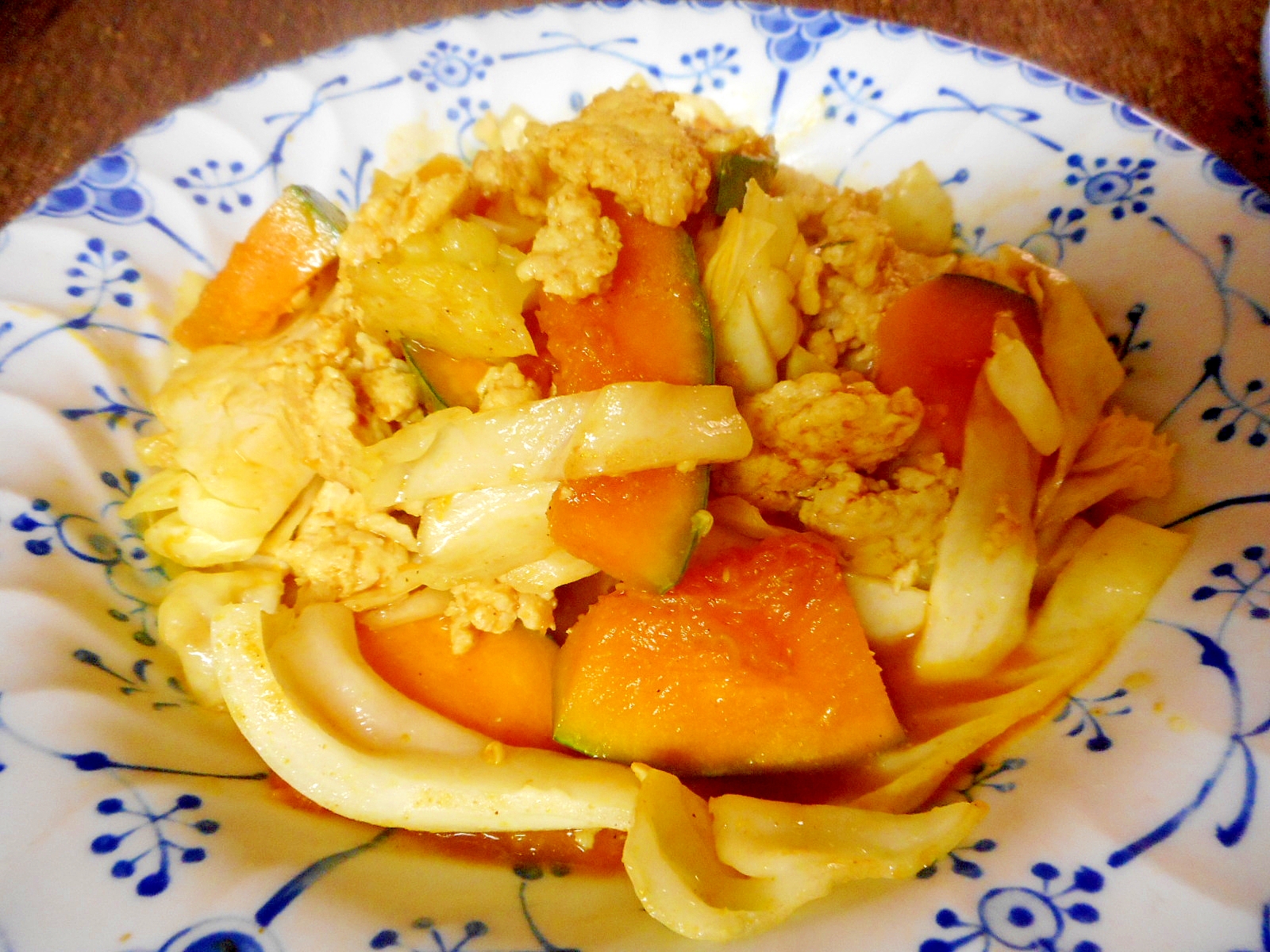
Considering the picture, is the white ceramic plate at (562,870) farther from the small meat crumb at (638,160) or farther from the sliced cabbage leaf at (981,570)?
the small meat crumb at (638,160)

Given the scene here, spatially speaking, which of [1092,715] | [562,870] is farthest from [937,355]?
[562,870]

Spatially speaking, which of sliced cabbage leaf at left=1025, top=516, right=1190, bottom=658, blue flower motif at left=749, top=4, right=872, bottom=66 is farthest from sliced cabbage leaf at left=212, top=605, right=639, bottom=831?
blue flower motif at left=749, top=4, right=872, bottom=66

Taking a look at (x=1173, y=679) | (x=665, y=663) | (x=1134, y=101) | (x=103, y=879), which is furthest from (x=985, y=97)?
(x=103, y=879)

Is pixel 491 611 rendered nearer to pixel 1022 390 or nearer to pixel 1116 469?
pixel 1022 390

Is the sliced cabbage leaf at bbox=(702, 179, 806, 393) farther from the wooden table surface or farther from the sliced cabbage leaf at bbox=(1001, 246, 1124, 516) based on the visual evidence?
the wooden table surface

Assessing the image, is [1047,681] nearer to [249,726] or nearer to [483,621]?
[483,621]

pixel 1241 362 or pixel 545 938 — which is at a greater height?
pixel 1241 362

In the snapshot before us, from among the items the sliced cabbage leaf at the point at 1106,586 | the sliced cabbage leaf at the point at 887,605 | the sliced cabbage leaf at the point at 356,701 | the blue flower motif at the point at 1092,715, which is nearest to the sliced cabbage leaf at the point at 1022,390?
the sliced cabbage leaf at the point at 1106,586
